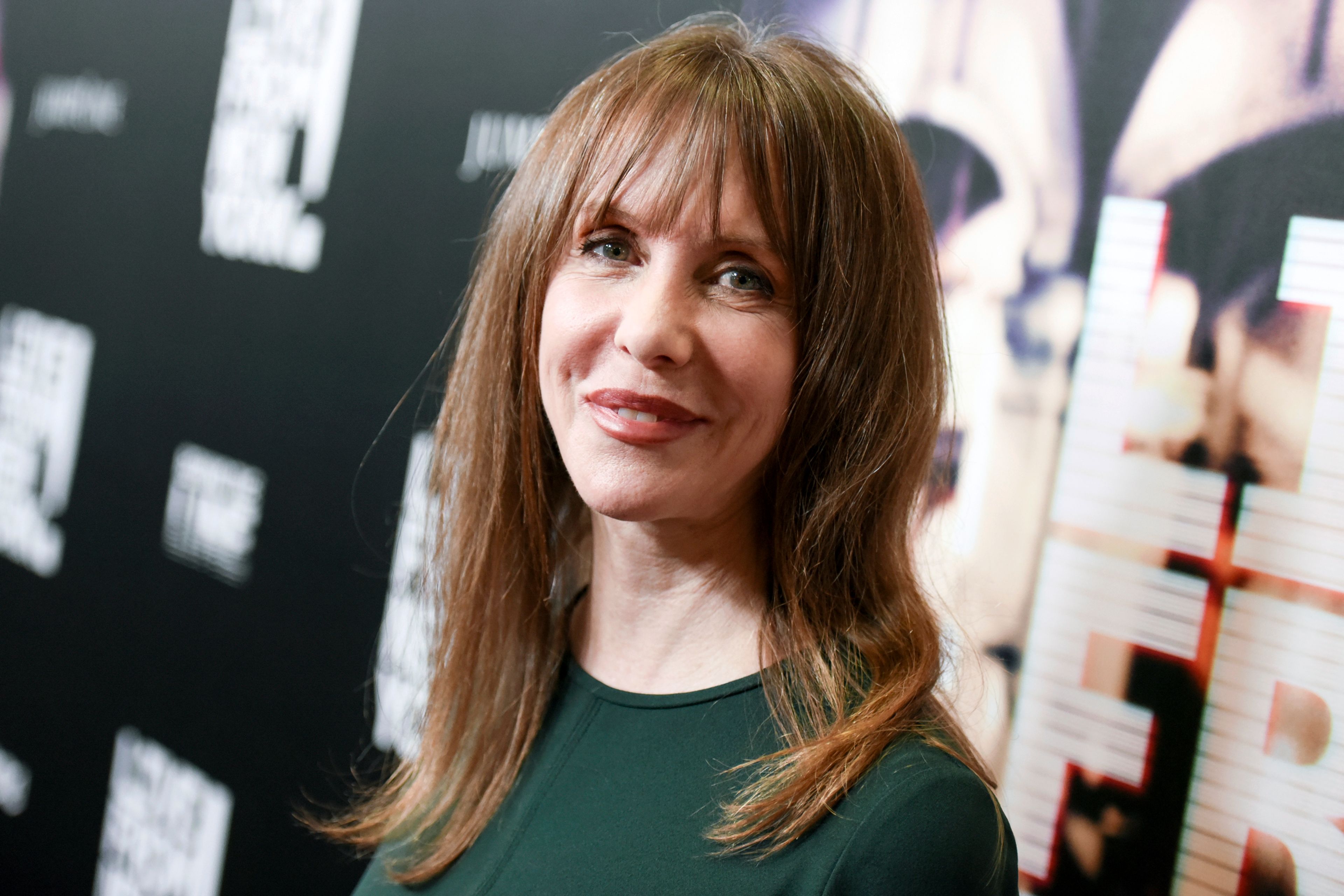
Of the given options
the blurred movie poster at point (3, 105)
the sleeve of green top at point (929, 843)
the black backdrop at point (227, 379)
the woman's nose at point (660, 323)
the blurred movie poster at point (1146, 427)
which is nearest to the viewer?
the sleeve of green top at point (929, 843)

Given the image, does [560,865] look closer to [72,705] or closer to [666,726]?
[666,726]

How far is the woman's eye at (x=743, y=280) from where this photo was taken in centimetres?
92

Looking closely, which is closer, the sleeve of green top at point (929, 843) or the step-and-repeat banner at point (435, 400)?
the sleeve of green top at point (929, 843)

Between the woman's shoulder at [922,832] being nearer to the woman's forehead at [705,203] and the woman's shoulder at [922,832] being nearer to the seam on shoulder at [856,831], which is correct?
the seam on shoulder at [856,831]

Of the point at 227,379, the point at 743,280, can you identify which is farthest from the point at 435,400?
the point at 743,280

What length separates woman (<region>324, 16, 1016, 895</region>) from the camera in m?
0.86

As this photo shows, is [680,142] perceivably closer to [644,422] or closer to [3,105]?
[644,422]

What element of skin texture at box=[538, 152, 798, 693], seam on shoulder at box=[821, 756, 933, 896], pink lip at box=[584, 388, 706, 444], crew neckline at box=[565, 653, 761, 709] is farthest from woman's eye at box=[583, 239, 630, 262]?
seam on shoulder at box=[821, 756, 933, 896]

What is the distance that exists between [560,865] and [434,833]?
25 cm

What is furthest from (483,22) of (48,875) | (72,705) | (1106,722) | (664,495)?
A: (48,875)

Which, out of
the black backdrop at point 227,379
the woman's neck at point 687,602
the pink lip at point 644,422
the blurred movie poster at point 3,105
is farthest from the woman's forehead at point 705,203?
the blurred movie poster at point 3,105

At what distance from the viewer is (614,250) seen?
95 centimetres

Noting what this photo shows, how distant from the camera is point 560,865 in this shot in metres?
0.97

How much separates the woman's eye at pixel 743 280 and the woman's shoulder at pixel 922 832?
1.28 ft
